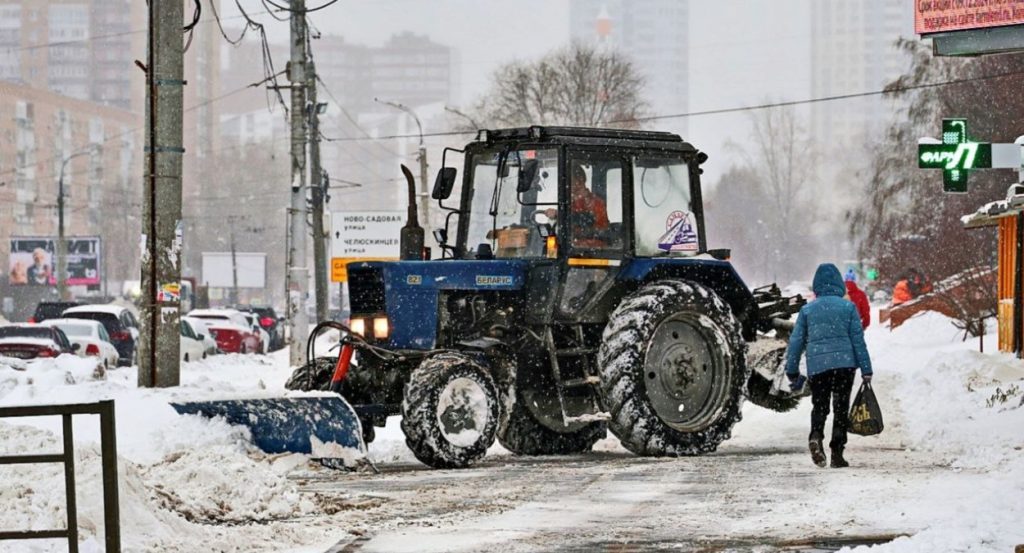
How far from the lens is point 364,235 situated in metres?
41.3

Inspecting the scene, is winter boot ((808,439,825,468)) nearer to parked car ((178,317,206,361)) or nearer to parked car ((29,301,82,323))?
parked car ((178,317,206,361))

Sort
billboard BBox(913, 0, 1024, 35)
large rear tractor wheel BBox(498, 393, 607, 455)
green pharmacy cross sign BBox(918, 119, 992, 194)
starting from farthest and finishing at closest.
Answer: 1. green pharmacy cross sign BBox(918, 119, 992, 194)
2. billboard BBox(913, 0, 1024, 35)
3. large rear tractor wheel BBox(498, 393, 607, 455)

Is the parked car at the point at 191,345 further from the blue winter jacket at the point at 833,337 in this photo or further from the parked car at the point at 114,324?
the blue winter jacket at the point at 833,337

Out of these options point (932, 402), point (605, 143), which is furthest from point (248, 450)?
point (932, 402)

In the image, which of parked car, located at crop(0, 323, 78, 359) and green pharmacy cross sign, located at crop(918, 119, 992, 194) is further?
parked car, located at crop(0, 323, 78, 359)

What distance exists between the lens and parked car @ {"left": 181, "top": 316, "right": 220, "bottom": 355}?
1698 inches

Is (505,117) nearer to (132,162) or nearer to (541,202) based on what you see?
(541,202)

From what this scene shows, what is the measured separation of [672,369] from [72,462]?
7.69 metres

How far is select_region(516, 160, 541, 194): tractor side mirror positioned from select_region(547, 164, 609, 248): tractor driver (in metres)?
0.60

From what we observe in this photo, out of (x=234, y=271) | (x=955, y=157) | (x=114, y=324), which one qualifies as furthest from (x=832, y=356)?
(x=234, y=271)

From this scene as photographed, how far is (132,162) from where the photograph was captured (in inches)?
5935

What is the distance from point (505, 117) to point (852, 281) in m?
48.4

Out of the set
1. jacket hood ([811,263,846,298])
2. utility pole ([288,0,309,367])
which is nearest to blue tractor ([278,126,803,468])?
jacket hood ([811,263,846,298])

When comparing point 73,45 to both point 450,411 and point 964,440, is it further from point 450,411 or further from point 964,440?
point 450,411
